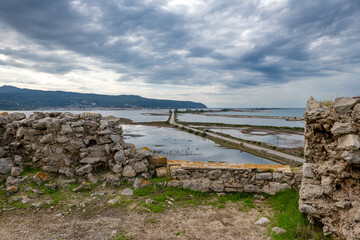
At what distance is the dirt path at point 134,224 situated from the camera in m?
4.71

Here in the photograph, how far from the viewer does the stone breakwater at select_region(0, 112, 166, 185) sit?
25.0 feet

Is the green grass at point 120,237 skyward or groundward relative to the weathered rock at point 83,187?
groundward

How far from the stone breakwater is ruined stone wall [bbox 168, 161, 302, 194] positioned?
151 cm

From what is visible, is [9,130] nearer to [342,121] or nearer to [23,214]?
[23,214]

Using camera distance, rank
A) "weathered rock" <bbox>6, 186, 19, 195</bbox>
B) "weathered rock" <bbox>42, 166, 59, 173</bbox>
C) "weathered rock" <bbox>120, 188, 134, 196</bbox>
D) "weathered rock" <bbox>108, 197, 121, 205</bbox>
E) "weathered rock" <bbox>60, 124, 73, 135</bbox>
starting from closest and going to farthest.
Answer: "weathered rock" <bbox>108, 197, 121, 205</bbox> → "weathered rock" <bbox>6, 186, 19, 195</bbox> → "weathered rock" <bbox>120, 188, 134, 196</bbox> → "weathered rock" <bbox>42, 166, 59, 173</bbox> → "weathered rock" <bbox>60, 124, 73, 135</bbox>

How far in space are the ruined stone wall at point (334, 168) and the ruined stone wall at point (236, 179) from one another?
73.6 inches

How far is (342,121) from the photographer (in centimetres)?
421

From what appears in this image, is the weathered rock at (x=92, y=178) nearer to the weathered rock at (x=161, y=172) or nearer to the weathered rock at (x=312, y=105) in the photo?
the weathered rock at (x=161, y=172)

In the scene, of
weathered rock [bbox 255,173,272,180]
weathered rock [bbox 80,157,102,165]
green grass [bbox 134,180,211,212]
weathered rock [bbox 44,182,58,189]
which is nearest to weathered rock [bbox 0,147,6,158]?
weathered rock [bbox 44,182,58,189]

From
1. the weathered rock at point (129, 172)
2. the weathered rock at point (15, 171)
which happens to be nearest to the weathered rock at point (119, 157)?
the weathered rock at point (129, 172)

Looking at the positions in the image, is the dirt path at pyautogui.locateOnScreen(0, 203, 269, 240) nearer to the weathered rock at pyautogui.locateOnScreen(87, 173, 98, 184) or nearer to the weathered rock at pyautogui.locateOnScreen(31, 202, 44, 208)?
the weathered rock at pyautogui.locateOnScreen(31, 202, 44, 208)

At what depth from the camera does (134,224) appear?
200 inches

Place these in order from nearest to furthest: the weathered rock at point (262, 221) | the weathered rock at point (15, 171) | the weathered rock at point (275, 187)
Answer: the weathered rock at point (262, 221) → the weathered rock at point (275, 187) → the weathered rock at point (15, 171)

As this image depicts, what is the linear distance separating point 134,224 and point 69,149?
4435 mm
